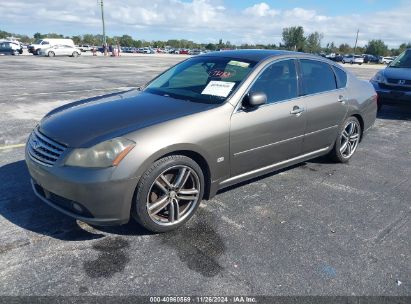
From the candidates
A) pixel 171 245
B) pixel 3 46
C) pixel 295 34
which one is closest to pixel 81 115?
pixel 171 245

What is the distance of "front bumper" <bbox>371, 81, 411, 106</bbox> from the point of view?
8328mm

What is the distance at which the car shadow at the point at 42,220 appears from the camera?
128 inches

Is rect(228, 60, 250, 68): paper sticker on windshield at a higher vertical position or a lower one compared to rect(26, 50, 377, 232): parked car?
higher

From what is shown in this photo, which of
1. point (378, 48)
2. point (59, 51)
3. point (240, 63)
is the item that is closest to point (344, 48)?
point (378, 48)

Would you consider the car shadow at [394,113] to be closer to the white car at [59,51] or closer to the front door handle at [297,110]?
the front door handle at [297,110]

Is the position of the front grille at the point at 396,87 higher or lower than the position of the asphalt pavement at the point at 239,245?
higher

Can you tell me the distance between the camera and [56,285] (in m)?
2.58

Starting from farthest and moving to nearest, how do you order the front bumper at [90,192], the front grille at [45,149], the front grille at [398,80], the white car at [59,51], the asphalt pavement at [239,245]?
the white car at [59,51] → the front grille at [398,80] → the front grille at [45,149] → the front bumper at [90,192] → the asphalt pavement at [239,245]

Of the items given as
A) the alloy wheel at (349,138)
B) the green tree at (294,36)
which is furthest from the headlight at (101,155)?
the green tree at (294,36)

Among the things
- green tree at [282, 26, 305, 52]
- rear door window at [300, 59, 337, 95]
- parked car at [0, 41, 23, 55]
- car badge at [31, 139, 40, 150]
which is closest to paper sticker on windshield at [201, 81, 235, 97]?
rear door window at [300, 59, 337, 95]

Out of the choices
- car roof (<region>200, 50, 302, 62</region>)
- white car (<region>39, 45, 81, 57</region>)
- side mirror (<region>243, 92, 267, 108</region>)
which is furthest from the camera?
white car (<region>39, 45, 81, 57</region>)

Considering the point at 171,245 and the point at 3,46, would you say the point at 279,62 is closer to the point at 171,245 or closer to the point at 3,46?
the point at 171,245

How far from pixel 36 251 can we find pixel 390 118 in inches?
346

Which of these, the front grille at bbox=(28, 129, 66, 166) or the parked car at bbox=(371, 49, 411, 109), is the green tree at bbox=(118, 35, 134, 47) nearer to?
the parked car at bbox=(371, 49, 411, 109)
